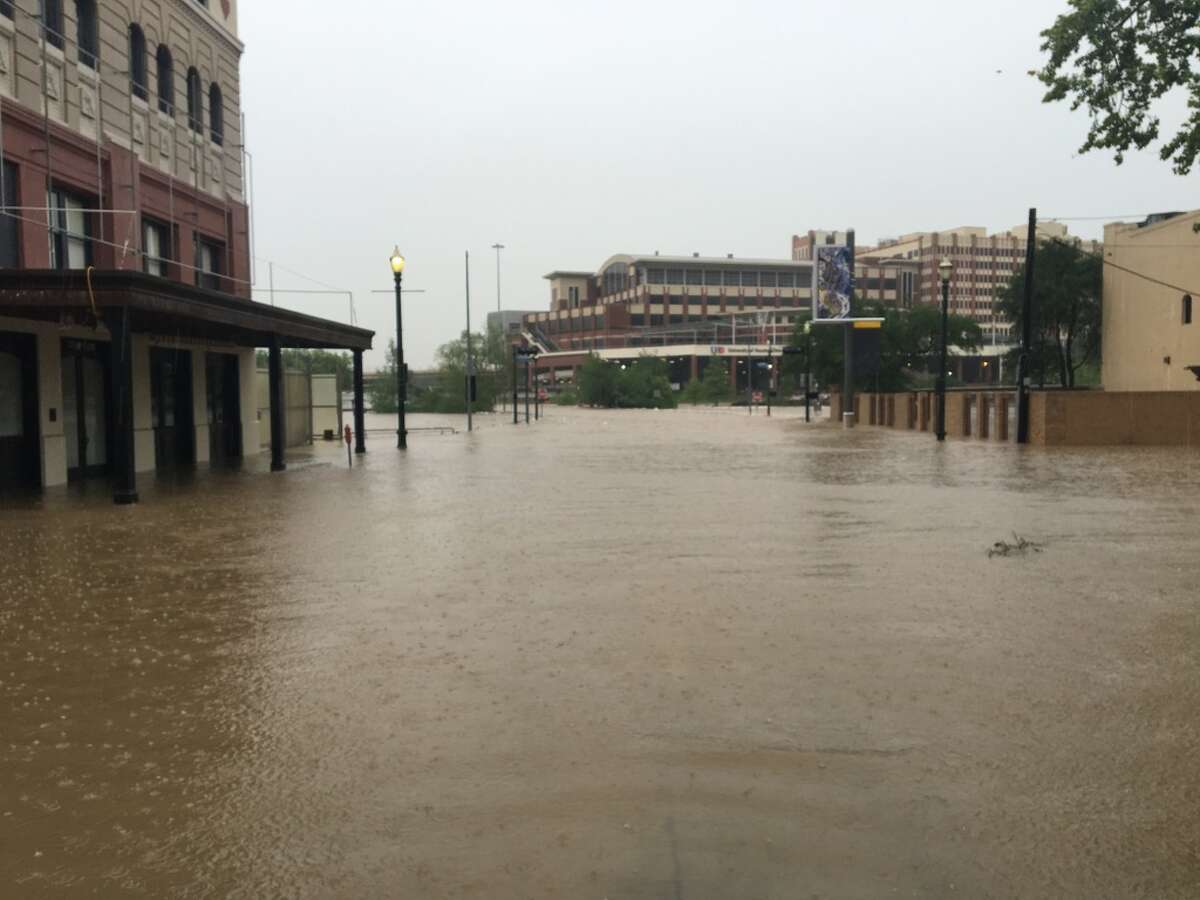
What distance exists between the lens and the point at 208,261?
92.9ft

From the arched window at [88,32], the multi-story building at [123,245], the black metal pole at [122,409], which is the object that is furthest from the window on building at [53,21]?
the black metal pole at [122,409]

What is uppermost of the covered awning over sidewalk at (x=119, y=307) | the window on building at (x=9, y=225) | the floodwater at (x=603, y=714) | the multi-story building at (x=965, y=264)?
→ the multi-story building at (x=965, y=264)

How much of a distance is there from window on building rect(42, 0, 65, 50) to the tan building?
4227 cm

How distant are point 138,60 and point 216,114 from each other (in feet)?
14.2

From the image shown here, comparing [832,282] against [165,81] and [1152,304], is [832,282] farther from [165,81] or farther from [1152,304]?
[165,81]

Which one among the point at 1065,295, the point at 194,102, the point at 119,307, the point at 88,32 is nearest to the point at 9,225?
the point at 119,307

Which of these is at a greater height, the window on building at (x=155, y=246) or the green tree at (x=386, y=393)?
the window on building at (x=155, y=246)

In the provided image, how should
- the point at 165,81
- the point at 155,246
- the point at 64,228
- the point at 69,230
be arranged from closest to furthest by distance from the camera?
1. the point at 64,228
2. the point at 69,230
3. the point at 155,246
4. the point at 165,81

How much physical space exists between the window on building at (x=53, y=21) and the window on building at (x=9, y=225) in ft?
9.43

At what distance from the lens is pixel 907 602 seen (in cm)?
919

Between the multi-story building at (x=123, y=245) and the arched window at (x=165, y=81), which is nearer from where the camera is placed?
the multi-story building at (x=123, y=245)

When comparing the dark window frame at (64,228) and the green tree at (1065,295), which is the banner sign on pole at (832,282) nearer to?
the green tree at (1065,295)

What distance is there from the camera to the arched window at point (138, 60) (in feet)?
77.8

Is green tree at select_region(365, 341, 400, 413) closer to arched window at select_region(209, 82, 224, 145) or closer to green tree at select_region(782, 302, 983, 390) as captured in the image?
green tree at select_region(782, 302, 983, 390)
